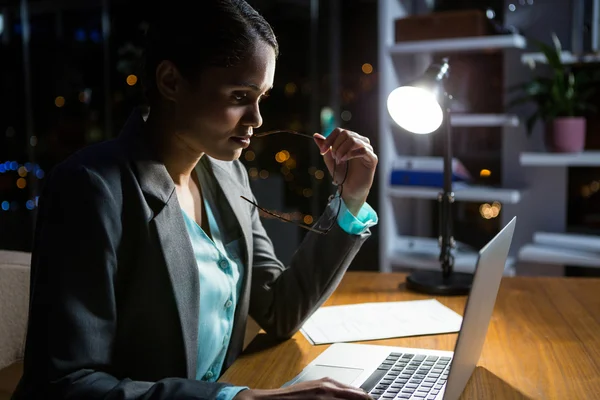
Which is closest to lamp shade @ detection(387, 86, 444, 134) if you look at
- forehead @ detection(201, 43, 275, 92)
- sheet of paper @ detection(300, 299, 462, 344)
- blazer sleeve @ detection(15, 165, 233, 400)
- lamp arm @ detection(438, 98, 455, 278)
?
lamp arm @ detection(438, 98, 455, 278)

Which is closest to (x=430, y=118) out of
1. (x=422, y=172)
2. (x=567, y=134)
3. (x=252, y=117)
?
(x=252, y=117)

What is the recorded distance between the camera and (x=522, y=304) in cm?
147

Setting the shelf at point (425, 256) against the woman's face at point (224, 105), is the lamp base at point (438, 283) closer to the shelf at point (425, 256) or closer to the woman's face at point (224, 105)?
the woman's face at point (224, 105)

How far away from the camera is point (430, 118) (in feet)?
5.09

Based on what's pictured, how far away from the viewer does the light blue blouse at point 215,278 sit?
3.67 ft

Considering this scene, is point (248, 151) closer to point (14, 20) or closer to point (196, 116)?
point (14, 20)

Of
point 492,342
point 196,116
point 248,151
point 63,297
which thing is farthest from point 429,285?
point 248,151

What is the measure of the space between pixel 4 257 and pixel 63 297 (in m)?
Result: 0.72

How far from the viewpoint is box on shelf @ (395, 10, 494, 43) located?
2760mm

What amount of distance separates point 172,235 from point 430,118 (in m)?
Answer: 0.78

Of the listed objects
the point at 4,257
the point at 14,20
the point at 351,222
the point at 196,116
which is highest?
the point at 14,20

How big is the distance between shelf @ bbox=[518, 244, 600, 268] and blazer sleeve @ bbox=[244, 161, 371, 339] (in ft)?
5.01

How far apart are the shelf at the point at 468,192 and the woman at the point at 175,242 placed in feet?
5.16

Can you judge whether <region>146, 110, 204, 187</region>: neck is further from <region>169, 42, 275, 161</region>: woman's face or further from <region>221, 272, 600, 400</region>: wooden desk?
<region>221, 272, 600, 400</region>: wooden desk
